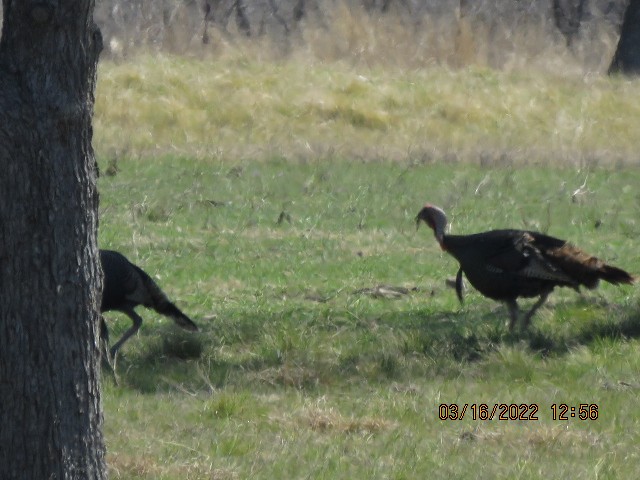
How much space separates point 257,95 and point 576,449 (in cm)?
1715

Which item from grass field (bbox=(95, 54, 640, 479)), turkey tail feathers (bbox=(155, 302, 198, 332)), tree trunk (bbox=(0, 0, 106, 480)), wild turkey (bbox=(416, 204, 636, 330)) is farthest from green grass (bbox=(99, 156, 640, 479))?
tree trunk (bbox=(0, 0, 106, 480))

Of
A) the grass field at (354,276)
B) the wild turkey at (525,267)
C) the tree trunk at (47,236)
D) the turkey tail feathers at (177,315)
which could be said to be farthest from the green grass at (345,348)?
the tree trunk at (47,236)

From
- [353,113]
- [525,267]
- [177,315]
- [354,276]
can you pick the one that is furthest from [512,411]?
[353,113]

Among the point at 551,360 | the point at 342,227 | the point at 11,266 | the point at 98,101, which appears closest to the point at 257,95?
the point at 98,101

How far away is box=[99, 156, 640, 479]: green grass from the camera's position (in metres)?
6.54

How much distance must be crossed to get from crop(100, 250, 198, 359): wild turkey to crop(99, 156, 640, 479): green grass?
0.18 metres

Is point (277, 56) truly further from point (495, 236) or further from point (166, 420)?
point (166, 420)

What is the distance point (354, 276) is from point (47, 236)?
7.99 meters

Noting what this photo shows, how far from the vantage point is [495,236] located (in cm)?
967

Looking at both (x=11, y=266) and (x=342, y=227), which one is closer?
(x=11, y=266)

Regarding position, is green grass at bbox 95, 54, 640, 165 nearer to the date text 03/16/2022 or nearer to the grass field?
the grass field

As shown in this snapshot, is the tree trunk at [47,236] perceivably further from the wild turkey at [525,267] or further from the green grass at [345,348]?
the wild turkey at [525,267]

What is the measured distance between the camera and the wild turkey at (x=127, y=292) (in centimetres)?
905

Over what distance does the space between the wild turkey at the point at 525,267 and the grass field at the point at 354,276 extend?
0.34 m
